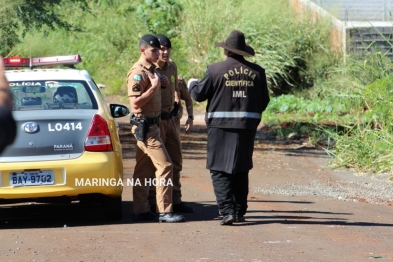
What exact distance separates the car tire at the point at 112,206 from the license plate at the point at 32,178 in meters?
0.67

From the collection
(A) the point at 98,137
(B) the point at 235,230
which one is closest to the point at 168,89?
(A) the point at 98,137

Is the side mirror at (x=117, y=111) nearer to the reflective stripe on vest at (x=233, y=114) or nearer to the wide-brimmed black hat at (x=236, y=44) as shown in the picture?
the reflective stripe on vest at (x=233, y=114)

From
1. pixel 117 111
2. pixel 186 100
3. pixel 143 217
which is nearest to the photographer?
pixel 143 217

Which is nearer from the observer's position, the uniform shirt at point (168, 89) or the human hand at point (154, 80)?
the human hand at point (154, 80)

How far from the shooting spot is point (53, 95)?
8.44m

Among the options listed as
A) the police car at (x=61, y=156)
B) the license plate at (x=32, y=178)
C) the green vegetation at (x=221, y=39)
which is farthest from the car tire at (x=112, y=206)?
the green vegetation at (x=221, y=39)

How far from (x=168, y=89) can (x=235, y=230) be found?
1.73m

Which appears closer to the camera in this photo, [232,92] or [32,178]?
[32,178]

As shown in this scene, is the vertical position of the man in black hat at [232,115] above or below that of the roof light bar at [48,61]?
below

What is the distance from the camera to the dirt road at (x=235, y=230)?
272 inches

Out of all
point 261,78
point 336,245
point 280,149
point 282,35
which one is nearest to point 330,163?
point 280,149

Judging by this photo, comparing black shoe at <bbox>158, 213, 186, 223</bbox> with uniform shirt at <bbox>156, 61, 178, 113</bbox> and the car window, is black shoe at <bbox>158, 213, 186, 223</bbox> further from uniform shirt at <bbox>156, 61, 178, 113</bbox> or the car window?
the car window

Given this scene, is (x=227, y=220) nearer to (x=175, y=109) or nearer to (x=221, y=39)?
(x=175, y=109)

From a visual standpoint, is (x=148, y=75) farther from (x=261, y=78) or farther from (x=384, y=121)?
(x=384, y=121)
